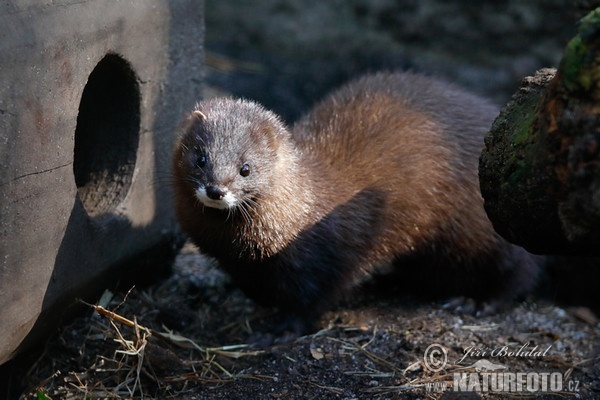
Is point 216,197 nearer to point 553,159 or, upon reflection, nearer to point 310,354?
point 310,354

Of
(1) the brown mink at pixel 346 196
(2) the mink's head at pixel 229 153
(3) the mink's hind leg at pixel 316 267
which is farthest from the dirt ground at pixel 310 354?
(2) the mink's head at pixel 229 153

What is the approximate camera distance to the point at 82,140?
513 cm

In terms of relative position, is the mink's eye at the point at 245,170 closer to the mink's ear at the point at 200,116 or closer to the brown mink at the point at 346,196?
the brown mink at the point at 346,196

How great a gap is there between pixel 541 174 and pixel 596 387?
1794 mm

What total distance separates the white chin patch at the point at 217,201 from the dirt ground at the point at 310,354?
0.76 meters

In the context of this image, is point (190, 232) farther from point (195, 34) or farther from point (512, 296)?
point (512, 296)

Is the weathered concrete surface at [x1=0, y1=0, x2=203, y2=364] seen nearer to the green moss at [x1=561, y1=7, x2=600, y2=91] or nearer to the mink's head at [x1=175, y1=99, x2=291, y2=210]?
the mink's head at [x1=175, y1=99, x2=291, y2=210]

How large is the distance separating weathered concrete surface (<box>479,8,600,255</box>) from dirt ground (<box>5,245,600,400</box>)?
1.01 m

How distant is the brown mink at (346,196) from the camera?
4805mm

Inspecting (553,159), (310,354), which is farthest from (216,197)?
(553,159)

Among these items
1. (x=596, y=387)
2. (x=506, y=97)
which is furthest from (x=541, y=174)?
(x=506, y=97)
